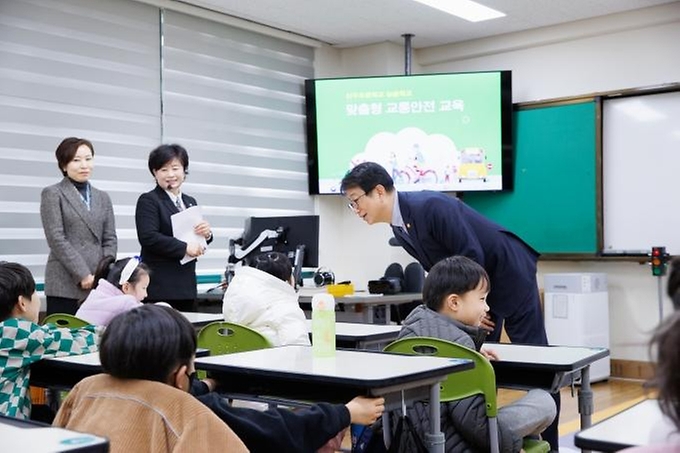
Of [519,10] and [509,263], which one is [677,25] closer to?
[519,10]

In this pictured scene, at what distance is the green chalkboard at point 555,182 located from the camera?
6.42 m

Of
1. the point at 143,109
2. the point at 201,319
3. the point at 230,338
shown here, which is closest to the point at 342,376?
the point at 230,338

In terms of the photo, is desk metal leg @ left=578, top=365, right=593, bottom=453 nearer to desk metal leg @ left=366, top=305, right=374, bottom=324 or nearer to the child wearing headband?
the child wearing headband

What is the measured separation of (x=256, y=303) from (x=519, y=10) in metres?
3.94

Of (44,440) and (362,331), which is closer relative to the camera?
(44,440)

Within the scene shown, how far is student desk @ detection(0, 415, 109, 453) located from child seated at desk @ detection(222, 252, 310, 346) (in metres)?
1.79

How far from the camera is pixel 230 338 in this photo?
10.6 feet

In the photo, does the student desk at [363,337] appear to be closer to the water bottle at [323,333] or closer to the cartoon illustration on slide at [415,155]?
the water bottle at [323,333]

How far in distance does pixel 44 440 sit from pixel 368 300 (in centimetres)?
375

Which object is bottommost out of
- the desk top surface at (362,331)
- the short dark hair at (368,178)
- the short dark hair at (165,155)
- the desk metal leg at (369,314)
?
the desk metal leg at (369,314)

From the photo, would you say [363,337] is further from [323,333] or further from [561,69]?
[561,69]

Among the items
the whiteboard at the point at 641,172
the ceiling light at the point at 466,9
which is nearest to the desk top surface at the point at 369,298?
the whiteboard at the point at 641,172

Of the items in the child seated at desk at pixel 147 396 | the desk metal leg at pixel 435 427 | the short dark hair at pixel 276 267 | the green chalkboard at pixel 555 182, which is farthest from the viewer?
the green chalkboard at pixel 555 182

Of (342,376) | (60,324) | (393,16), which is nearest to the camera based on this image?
(342,376)
